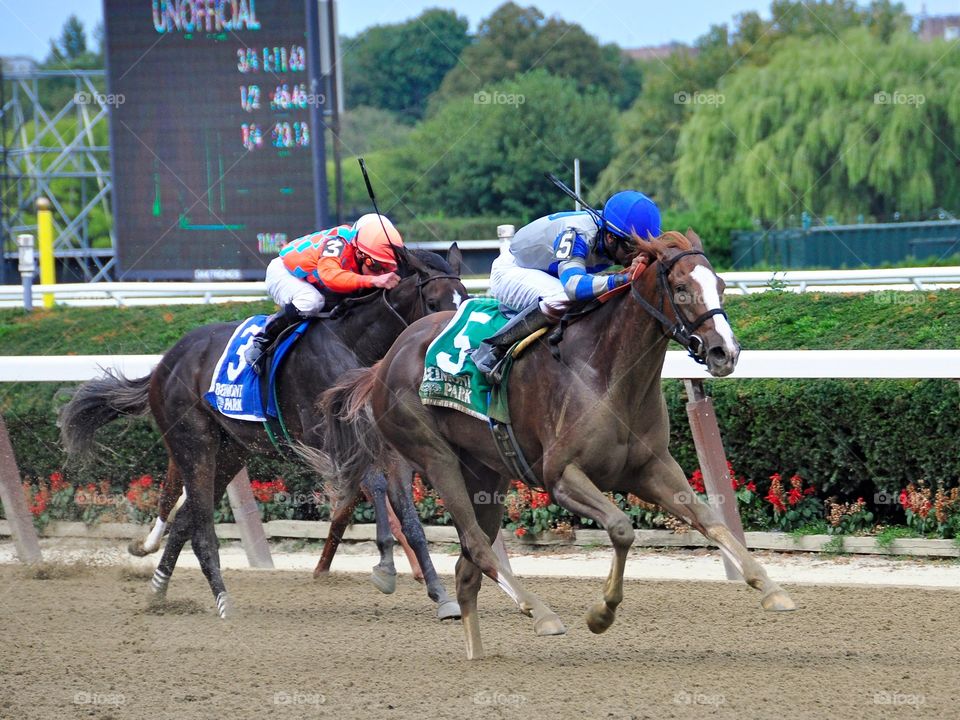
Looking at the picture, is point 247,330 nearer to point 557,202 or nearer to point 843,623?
point 843,623

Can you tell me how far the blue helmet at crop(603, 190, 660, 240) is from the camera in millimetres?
4156

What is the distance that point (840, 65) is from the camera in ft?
81.5

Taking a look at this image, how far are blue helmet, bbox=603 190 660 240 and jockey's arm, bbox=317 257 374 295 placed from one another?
170cm

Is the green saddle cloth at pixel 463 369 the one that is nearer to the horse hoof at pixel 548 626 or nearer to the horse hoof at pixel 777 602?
the horse hoof at pixel 548 626

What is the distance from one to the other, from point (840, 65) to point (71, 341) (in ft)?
62.6

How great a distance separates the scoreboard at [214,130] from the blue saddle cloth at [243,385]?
207 inches

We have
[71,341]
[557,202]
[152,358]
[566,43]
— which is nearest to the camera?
[152,358]

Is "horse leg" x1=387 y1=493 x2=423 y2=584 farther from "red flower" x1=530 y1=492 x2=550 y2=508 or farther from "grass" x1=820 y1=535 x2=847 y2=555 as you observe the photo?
"grass" x1=820 y1=535 x2=847 y2=555

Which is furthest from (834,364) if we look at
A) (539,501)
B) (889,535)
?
(539,501)

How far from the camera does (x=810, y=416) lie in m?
5.96

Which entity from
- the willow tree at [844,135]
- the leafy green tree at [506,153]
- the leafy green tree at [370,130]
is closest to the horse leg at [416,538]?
the willow tree at [844,135]

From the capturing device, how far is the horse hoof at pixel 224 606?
17.6 feet

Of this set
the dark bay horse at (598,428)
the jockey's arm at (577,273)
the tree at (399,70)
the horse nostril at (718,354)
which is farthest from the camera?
the tree at (399,70)

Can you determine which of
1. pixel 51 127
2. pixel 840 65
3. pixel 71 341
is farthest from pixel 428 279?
pixel 840 65
